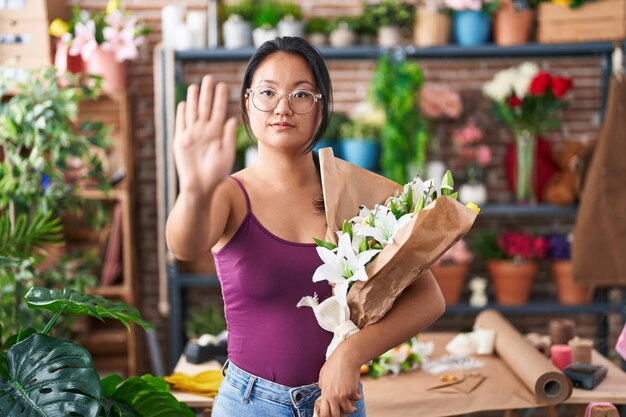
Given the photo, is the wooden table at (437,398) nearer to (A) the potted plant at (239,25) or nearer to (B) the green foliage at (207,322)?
(B) the green foliage at (207,322)

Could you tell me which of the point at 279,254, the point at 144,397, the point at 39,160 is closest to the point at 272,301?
the point at 279,254

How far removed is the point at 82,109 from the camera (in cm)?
460

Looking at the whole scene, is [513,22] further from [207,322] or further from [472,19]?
[207,322]

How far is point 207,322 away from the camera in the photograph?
438cm

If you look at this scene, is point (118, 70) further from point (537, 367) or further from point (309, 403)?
point (309, 403)

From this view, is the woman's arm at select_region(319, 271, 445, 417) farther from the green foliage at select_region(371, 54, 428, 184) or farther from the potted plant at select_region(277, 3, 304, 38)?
the potted plant at select_region(277, 3, 304, 38)

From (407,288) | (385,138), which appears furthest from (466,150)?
(407,288)

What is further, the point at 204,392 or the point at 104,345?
the point at 104,345

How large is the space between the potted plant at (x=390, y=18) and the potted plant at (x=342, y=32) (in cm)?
12

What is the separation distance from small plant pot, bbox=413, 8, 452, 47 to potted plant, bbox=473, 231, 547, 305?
1102mm

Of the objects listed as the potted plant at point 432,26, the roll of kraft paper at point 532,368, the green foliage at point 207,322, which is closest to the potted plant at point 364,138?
the potted plant at point 432,26

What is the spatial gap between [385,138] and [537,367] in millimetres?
1961

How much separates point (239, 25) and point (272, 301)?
2.98 meters

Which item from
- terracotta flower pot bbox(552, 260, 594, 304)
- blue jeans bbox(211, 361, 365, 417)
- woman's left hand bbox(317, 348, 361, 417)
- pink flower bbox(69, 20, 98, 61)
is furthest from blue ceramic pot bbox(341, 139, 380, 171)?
woman's left hand bbox(317, 348, 361, 417)
